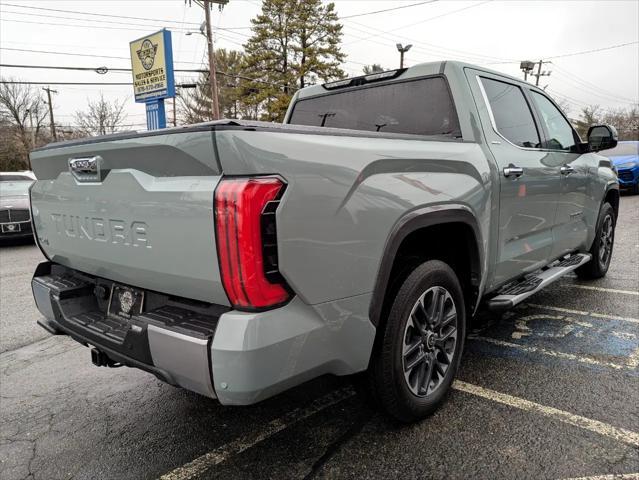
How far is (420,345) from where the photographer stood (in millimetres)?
2414

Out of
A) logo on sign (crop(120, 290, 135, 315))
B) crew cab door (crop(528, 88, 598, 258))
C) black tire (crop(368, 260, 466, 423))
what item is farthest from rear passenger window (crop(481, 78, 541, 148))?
logo on sign (crop(120, 290, 135, 315))

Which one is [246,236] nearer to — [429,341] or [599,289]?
[429,341]

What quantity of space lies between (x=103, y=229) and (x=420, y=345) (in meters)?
1.67

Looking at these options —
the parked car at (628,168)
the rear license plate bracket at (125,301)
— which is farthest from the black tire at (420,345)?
the parked car at (628,168)

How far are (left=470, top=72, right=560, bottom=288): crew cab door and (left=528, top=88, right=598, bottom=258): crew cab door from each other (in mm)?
155

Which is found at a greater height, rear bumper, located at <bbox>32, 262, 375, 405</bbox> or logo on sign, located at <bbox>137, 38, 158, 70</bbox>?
logo on sign, located at <bbox>137, 38, 158, 70</bbox>

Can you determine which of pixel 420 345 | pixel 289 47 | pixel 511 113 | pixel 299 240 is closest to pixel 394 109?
pixel 511 113

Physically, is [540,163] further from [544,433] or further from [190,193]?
[190,193]

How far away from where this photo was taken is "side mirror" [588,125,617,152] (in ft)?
14.5

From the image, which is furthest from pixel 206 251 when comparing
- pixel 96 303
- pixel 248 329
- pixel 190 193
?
pixel 96 303

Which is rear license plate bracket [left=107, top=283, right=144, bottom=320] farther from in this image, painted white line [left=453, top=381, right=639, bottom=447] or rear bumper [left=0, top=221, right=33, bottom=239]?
rear bumper [left=0, top=221, right=33, bottom=239]

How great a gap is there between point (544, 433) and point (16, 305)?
5.46 metres

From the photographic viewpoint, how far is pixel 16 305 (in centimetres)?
526

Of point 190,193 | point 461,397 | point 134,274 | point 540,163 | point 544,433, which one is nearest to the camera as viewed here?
point 190,193
